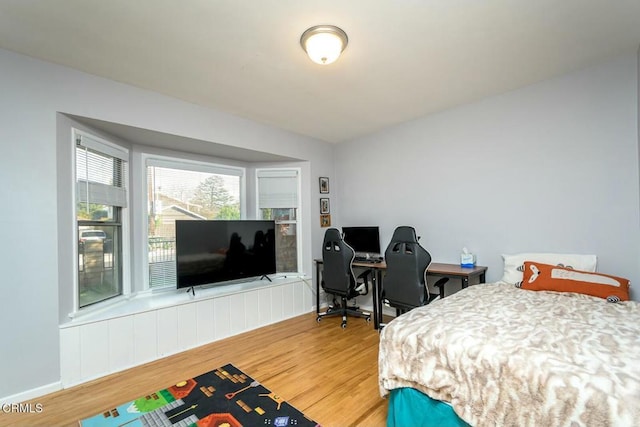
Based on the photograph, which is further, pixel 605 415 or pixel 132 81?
pixel 132 81

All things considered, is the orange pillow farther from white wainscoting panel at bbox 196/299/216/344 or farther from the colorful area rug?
white wainscoting panel at bbox 196/299/216/344

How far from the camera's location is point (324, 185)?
15.1ft

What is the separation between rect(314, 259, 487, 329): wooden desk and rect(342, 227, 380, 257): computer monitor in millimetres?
364

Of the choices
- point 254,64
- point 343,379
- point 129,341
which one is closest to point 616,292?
point 343,379

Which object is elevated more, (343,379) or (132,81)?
(132,81)

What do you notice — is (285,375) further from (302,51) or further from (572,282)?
(302,51)

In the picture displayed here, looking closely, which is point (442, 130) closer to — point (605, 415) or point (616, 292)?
point (616, 292)

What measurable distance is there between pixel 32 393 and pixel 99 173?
1.87m

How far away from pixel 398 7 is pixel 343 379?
8.88ft

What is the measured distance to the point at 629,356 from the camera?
1.26 m

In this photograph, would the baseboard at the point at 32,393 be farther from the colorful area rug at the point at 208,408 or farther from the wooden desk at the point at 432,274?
the wooden desk at the point at 432,274

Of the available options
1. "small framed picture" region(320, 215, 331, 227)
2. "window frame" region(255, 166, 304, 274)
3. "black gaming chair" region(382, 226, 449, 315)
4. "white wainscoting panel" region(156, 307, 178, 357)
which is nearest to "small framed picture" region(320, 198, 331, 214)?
"small framed picture" region(320, 215, 331, 227)

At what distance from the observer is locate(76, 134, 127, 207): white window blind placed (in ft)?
8.66

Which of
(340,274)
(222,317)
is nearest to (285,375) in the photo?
(222,317)
